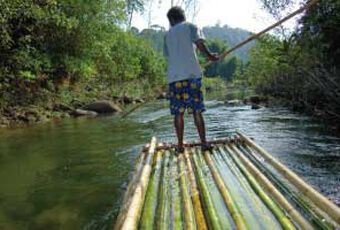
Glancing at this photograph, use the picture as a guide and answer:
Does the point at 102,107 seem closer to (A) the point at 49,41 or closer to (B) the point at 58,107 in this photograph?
(B) the point at 58,107

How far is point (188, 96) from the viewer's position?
18.1 ft

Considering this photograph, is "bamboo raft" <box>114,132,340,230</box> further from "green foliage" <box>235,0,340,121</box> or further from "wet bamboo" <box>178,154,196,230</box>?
"green foliage" <box>235,0,340,121</box>

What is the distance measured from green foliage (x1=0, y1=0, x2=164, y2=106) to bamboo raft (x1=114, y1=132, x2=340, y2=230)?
35.9 ft

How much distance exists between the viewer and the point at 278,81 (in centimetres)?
2123

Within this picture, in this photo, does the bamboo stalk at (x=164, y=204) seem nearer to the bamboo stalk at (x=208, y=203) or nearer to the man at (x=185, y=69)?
the bamboo stalk at (x=208, y=203)

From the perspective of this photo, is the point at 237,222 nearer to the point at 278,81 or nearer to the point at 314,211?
the point at 314,211

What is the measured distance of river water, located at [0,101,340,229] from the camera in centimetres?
→ 456

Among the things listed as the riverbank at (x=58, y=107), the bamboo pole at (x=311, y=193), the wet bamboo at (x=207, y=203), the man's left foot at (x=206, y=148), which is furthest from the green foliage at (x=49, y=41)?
the bamboo pole at (x=311, y=193)

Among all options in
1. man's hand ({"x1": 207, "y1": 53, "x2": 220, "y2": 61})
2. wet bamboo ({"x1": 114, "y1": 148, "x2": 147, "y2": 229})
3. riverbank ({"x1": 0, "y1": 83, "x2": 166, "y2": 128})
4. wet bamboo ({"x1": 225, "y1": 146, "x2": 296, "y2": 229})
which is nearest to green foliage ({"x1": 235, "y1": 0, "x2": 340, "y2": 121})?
riverbank ({"x1": 0, "y1": 83, "x2": 166, "y2": 128})

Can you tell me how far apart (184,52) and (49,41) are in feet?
54.6

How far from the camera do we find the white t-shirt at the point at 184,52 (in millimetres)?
5496

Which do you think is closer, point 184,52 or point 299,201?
point 299,201

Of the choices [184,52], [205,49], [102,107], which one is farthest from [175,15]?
[102,107]

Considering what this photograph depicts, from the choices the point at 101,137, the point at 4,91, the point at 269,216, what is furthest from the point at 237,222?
the point at 4,91
